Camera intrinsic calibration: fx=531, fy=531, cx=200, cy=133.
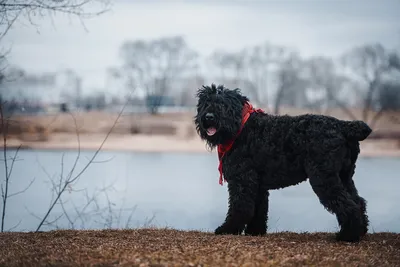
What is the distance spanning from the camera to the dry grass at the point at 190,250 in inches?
223

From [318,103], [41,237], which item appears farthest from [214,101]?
[318,103]

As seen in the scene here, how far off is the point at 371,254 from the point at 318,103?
81.1 ft

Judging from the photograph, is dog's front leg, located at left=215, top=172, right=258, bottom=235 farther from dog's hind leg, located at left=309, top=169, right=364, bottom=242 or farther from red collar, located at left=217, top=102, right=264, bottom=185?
dog's hind leg, located at left=309, top=169, right=364, bottom=242

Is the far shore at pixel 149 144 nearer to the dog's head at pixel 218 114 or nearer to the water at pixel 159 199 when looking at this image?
the water at pixel 159 199

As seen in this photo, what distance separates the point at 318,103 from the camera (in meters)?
30.2

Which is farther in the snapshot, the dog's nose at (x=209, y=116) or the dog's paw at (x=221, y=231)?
the dog's paw at (x=221, y=231)

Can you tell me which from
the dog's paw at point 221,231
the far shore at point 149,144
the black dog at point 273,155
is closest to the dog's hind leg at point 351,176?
the black dog at point 273,155

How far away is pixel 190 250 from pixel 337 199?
1994 mm

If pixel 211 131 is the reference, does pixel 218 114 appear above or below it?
above

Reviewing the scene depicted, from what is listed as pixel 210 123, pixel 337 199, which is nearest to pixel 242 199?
pixel 210 123

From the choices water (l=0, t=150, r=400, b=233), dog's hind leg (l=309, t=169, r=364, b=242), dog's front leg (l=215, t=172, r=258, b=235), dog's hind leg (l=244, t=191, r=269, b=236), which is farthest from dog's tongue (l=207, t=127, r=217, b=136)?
water (l=0, t=150, r=400, b=233)

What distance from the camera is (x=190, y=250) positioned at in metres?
6.14

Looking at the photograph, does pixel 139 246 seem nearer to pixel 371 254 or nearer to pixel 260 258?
pixel 260 258

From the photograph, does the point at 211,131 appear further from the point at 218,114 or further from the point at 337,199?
the point at 337,199
